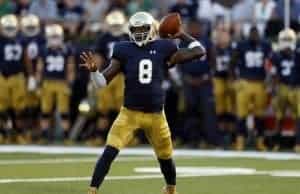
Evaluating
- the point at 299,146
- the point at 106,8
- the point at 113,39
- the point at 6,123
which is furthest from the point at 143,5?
the point at 299,146

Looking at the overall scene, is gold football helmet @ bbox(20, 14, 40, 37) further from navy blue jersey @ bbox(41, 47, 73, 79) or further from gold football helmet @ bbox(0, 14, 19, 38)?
navy blue jersey @ bbox(41, 47, 73, 79)

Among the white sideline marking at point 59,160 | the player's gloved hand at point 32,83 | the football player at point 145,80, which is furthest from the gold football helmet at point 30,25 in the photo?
the football player at point 145,80

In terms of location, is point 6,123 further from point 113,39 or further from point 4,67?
point 113,39

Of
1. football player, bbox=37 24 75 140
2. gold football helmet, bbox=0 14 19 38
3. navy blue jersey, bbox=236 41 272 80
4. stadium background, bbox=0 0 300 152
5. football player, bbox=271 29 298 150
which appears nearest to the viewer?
Answer: football player, bbox=271 29 298 150

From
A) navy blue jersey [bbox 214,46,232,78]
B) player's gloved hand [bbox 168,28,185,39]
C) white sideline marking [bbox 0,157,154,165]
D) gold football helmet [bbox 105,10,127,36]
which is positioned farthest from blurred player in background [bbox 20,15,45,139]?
player's gloved hand [bbox 168,28,185,39]

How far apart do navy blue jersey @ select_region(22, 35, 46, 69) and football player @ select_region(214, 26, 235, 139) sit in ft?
8.58

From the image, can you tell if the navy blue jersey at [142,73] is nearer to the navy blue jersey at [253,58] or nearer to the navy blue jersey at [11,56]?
the navy blue jersey at [253,58]

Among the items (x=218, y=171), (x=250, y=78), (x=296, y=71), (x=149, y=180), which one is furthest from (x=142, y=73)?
(x=250, y=78)

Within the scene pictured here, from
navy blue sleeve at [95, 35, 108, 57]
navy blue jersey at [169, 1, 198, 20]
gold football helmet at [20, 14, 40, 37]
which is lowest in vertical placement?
navy blue sleeve at [95, 35, 108, 57]

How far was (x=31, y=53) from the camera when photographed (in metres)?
15.7

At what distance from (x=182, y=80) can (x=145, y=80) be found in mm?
6614

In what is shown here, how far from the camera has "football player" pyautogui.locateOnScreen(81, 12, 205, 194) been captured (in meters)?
8.48

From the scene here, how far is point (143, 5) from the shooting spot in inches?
667

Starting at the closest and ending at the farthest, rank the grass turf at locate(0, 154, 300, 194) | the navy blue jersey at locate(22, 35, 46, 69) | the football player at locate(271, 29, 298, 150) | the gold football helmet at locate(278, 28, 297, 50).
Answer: the grass turf at locate(0, 154, 300, 194), the gold football helmet at locate(278, 28, 297, 50), the football player at locate(271, 29, 298, 150), the navy blue jersey at locate(22, 35, 46, 69)
